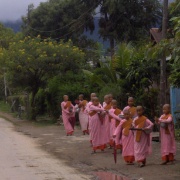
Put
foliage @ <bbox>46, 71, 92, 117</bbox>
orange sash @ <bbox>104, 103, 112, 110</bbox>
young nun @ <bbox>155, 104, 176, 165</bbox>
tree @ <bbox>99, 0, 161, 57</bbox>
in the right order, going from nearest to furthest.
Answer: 1. young nun @ <bbox>155, 104, 176, 165</bbox>
2. orange sash @ <bbox>104, 103, 112, 110</bbox>
3. foliage @ <bbox>46, 71, 92, 117</bbox>
4. tree @ <bbox>99, 0, 161, 57</bbox>

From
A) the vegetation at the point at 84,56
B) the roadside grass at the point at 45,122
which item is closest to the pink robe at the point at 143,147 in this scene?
the vegetation at the point at 84,56

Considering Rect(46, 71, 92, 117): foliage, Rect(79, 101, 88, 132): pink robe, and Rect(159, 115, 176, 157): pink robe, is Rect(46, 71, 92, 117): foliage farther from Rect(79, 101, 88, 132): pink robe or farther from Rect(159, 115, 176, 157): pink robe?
Rect(159, 115, 176, 157): pink robe

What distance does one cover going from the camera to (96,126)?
16531 mm

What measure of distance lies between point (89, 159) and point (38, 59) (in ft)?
48.2

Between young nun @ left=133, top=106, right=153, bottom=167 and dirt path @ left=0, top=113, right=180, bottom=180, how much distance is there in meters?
0.27

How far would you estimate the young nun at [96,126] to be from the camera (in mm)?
16422

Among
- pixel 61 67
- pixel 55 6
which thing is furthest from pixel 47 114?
pixel 55 6

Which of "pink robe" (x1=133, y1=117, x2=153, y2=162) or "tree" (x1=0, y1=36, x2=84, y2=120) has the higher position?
"tree" (x1=0, y1=36, x2=84, y2=120)

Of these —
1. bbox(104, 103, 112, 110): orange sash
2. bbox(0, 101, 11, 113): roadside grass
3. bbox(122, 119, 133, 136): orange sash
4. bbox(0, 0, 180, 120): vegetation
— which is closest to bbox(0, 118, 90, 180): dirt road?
bbox(122, 119, 133, 136): orange sash

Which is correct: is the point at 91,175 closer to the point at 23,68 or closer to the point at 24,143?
the point at 24,143

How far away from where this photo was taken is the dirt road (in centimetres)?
1211

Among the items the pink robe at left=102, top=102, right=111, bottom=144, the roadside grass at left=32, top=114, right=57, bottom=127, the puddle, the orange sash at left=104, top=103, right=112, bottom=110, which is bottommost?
the puddle

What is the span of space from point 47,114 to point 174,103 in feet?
49.8

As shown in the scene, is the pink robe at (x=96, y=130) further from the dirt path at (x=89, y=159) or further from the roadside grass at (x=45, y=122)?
the roadside grass at (x=45, y=122)
